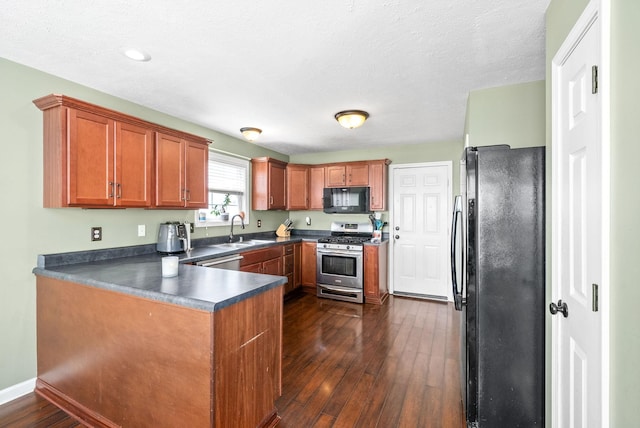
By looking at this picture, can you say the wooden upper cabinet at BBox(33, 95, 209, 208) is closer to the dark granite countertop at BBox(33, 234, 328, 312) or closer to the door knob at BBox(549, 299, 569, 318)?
the dark granite countertop at BBox(33, 234, 328, 312)

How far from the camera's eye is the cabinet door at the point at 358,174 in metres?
4.86

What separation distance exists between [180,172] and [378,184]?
2.99 m

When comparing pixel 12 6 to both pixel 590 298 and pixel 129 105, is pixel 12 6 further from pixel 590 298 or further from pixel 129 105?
pixel 590 298

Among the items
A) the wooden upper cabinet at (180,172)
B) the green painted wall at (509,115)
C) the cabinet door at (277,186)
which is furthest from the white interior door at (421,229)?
the wooden upper cabinet at (180,172)

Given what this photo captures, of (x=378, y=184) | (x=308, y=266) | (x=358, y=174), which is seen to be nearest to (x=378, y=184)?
(x=378, y=184)

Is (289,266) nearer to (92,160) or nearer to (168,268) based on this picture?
(168,268)

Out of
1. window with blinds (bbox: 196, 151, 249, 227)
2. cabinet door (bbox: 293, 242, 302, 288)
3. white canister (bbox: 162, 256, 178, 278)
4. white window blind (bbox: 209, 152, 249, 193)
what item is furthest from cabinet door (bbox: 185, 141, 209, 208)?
cabinet door (bbox: 293, 242, 302, 288)

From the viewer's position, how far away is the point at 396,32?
1814mm

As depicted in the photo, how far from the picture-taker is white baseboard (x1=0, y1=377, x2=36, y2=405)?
209cm

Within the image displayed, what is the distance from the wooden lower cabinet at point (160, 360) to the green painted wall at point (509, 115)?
225 centimetres

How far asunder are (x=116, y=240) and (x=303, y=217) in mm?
3299

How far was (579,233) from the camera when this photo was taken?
119 centimetres

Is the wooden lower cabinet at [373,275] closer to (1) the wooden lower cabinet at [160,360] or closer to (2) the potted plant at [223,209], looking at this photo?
(2) the potted plant at [223,209]

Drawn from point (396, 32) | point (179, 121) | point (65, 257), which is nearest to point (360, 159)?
point (179, 121)
